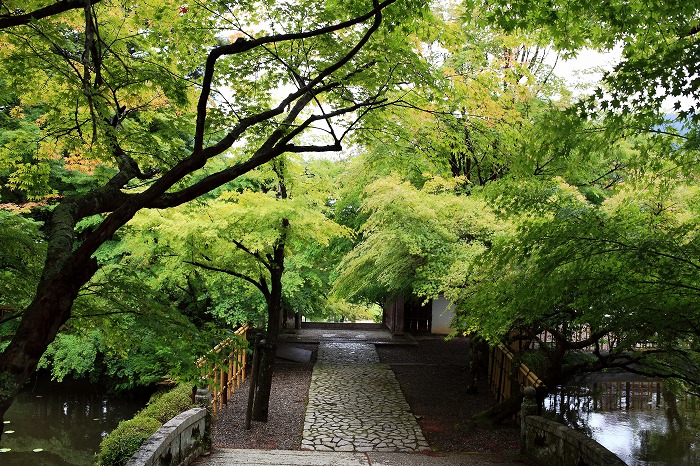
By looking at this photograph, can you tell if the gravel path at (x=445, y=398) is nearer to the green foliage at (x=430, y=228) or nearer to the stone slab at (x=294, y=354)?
the stone slab at (x=294, y=354)

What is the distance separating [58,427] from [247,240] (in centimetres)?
920

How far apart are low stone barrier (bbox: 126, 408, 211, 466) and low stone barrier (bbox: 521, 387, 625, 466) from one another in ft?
17.4

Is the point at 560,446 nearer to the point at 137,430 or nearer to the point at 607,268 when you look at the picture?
the point at 607,268

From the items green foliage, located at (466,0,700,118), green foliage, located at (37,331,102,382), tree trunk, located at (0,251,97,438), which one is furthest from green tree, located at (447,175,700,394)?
green foliage, located at (37,331,102,382)

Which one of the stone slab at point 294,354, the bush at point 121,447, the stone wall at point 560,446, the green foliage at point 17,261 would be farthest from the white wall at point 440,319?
the green foliage at point 17,261

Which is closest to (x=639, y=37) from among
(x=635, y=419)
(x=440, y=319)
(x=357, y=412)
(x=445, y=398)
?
(x=357, y=412)

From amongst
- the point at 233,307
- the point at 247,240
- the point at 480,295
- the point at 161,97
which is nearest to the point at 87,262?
the point at 161,97

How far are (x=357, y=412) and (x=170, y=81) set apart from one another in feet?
27.6

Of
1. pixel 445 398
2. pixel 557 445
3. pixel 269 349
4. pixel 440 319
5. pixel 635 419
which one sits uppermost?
pixel 440 319

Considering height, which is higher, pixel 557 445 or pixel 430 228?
pixel 430 228

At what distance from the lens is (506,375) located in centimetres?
1223

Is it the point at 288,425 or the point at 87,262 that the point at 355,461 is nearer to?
the point at 288,425

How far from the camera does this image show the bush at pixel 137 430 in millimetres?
6602

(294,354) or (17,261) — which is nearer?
(17,261)
